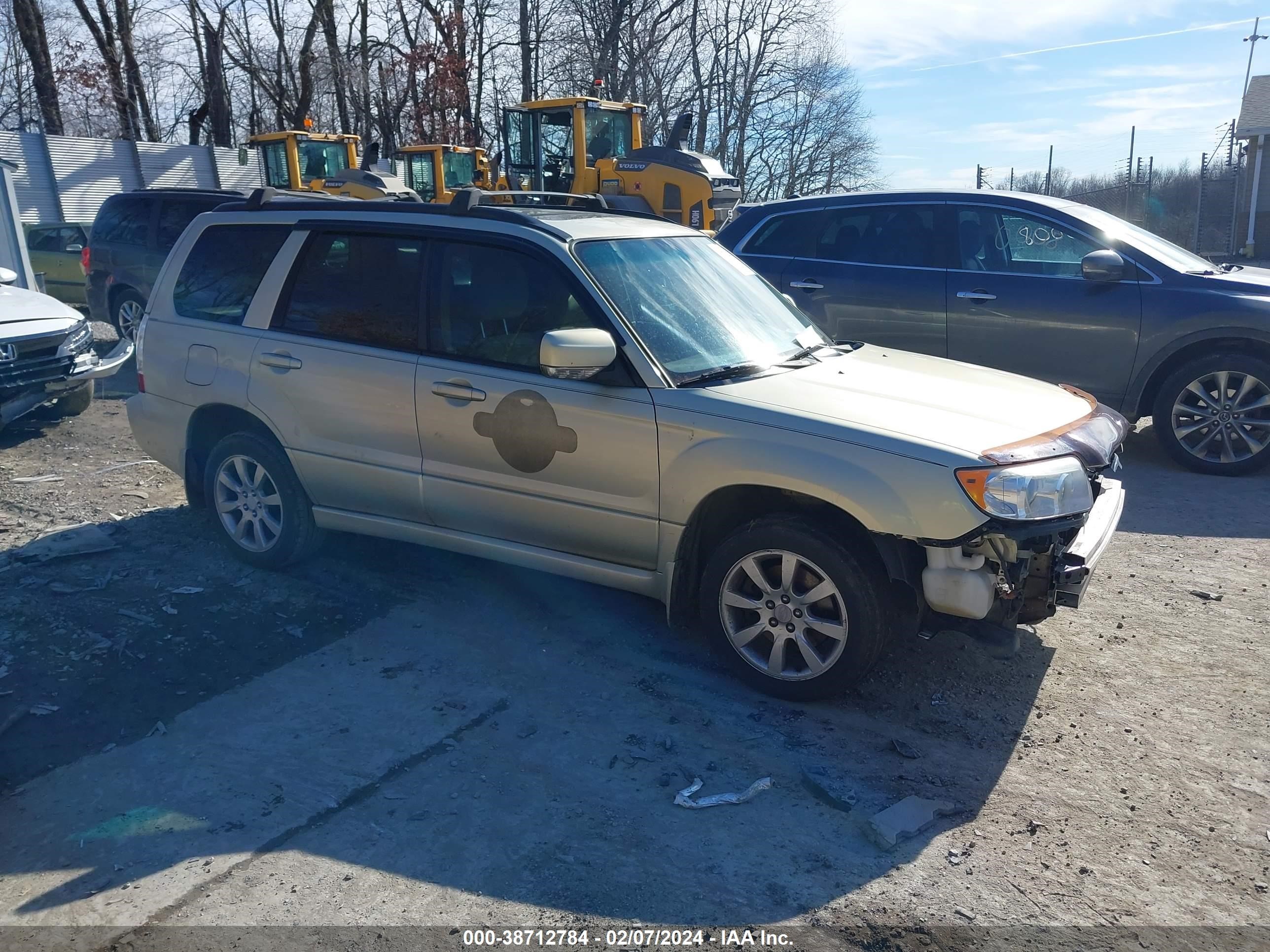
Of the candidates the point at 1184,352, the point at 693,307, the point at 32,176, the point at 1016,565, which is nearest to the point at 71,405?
the point at 693,307

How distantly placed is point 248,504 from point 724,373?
9.02 ft

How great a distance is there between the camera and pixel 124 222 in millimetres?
12000

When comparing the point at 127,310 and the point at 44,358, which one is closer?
the point at 44,358

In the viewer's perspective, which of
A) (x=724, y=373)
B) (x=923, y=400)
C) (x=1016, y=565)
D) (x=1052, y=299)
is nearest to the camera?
(x=1016, y=565)

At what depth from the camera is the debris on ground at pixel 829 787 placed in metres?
3.38

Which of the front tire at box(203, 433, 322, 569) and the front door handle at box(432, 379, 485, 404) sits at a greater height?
the front door handle at box(432, 379, 485, 404)

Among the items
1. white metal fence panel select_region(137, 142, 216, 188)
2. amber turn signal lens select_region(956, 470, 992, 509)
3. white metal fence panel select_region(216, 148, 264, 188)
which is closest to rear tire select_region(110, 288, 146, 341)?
amber turn signal lens select_region(956, 470, 992, 509)

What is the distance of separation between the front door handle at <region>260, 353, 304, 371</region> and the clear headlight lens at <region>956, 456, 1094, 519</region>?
3.23 m

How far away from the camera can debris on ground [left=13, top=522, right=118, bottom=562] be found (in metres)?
5.52

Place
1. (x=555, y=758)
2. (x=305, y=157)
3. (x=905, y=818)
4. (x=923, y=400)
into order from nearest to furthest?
(x=905, y=818) → (x=555, y=758) → (x=923, y=400) → (x=305, y=157)

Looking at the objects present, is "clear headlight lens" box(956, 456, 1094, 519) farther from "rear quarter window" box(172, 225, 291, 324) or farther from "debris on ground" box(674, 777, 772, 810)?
"rear quarter window" box(172, 225, 291, 324)

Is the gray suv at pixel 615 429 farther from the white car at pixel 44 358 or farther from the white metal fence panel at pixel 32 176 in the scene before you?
the white metal fence panel at pixel 32 176

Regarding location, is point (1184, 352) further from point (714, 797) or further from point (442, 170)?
point (442, 170)

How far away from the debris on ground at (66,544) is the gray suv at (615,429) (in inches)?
24.4
